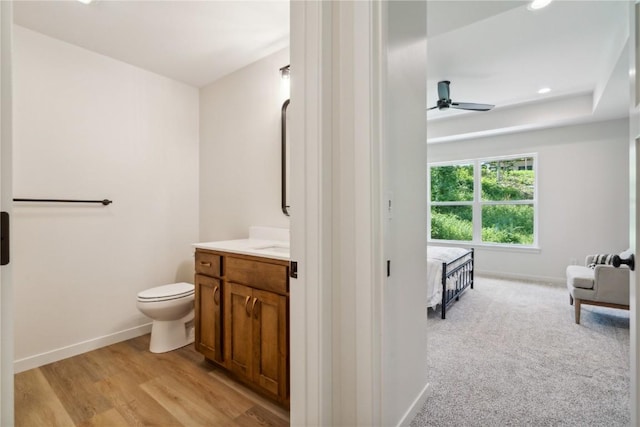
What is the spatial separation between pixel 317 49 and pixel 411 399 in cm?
171

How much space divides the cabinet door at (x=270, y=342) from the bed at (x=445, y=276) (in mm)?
1918

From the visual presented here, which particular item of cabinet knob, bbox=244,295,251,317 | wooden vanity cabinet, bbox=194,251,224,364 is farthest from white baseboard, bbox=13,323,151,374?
cabinet knob, bbox=244,295,251,317

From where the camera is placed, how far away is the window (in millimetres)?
4938

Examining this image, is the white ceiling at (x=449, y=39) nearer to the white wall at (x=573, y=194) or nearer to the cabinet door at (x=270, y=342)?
the white wall at (x=573, y=194)

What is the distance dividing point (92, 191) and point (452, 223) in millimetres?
5366

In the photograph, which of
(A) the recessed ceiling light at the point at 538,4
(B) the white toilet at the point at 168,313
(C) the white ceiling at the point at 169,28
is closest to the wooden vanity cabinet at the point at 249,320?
(B) the white toilet at the point at 168,313

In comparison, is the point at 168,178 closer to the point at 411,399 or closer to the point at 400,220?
the point at 400,220

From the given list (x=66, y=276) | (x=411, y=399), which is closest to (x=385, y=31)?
(x=411, y=399)

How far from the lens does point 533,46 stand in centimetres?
285

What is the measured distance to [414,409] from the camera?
1.64m

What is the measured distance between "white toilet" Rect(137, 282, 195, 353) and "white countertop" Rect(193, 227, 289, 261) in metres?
0.46

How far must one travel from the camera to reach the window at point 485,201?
494 cm

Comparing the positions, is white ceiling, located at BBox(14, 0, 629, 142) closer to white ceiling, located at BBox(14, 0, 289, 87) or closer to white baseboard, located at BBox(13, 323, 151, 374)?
white ceiling, located at BBox(14, 0, 289, 87)

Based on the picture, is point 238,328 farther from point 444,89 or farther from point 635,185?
point 444,89
